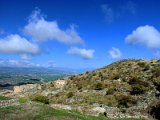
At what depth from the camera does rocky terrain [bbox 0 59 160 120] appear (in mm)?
47594

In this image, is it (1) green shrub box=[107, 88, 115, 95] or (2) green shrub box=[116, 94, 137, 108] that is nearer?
(2) green shrub box=[116, 94, 137, 108]

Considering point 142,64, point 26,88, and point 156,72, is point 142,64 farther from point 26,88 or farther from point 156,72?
point 26,88

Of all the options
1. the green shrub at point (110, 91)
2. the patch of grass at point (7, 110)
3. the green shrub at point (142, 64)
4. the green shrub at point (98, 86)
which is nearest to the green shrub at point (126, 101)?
the green shrub at point (110, 91)

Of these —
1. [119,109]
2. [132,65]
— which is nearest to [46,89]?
[132,65]

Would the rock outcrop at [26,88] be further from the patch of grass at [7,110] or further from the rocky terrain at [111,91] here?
the patch of grass at [7,110]

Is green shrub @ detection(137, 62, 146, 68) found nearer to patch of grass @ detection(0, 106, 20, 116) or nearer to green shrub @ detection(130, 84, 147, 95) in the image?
green shrub @ detection(130, 84, 147, 95)

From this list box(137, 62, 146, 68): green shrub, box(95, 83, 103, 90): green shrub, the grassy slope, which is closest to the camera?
the grassy slope

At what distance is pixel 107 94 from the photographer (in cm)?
5950

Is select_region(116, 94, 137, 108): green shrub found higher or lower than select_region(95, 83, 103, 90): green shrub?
lower

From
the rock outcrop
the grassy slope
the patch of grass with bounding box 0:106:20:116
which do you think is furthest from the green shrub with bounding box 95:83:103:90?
the patch of grass with bounding box 0:106:20:116

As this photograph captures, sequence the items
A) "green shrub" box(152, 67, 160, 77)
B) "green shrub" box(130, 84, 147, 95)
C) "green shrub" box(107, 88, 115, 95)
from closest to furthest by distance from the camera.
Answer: "green shrub" box(130, 84, 147, 95)
"green shrub" box(107, 88, 115, 95)
"green shrub" box(152, 67, 160, 77)

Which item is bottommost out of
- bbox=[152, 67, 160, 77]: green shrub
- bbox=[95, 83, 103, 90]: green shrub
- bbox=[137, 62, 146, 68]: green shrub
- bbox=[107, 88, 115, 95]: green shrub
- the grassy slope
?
the grassy slope

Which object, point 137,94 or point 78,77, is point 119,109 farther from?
point 78,77

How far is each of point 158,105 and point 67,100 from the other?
1804cm
